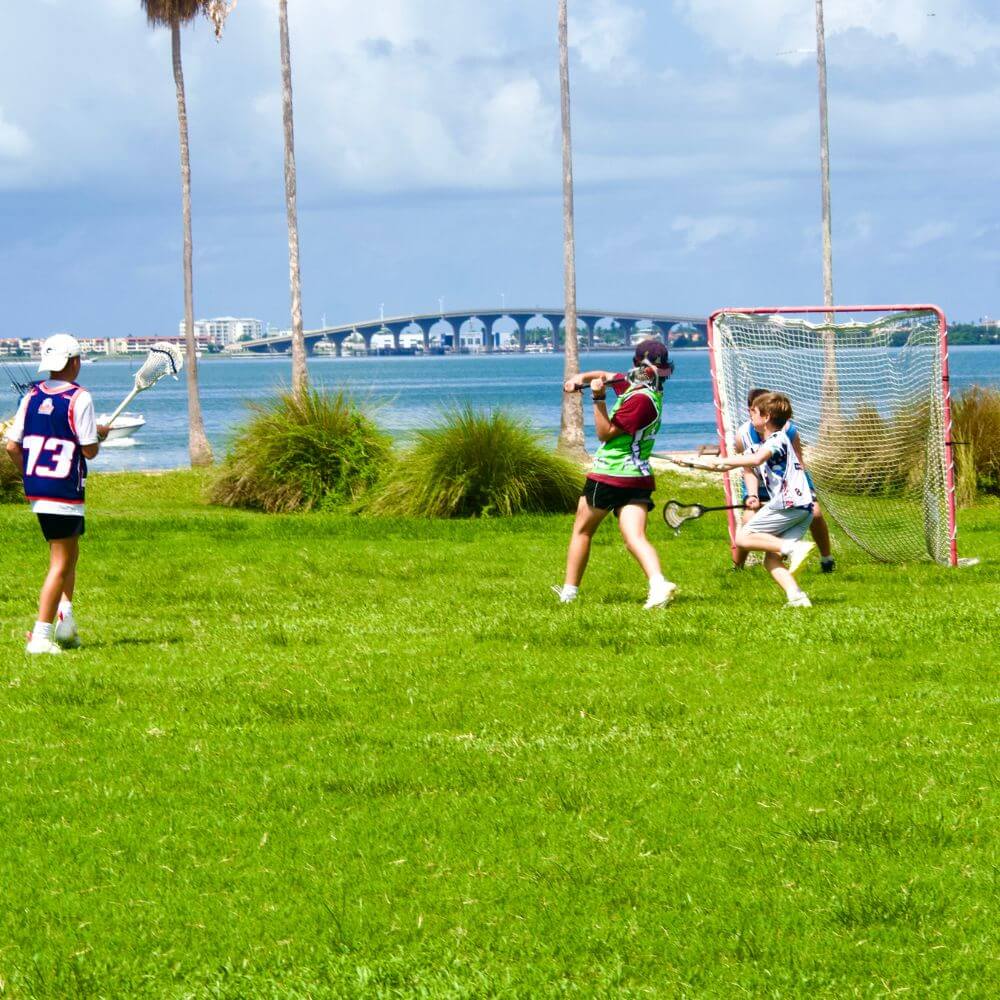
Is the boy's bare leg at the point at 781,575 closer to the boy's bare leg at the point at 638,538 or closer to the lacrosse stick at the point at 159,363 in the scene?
the boy's bare leg at the point at 638,538

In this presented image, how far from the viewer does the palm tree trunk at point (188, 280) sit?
2895cm

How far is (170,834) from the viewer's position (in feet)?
16.7

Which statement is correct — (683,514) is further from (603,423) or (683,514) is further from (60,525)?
(60,525)

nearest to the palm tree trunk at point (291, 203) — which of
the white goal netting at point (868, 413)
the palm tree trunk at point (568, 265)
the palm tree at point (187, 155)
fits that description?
the palm tree at point (187, 155)

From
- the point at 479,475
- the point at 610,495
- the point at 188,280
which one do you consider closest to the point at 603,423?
the point at 610,495

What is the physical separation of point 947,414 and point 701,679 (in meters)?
5.45

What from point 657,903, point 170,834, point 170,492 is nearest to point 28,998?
point 170,834

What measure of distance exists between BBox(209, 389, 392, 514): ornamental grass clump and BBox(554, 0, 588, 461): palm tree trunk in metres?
8.45

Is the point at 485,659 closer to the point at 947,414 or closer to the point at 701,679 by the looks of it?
the point at 701,679

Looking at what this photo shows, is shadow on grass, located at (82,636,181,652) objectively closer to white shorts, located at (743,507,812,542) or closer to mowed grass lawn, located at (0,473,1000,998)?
mowed grass lawn, located at (0,473,1000,998)

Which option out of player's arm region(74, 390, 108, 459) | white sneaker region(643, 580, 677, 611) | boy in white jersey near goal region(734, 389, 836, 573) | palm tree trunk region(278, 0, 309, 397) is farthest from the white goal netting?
palm tree trunk region(278, 0, 309, 397)

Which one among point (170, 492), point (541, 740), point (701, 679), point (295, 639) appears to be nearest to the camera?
point (541, 740)

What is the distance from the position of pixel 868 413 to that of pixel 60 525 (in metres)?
11.6

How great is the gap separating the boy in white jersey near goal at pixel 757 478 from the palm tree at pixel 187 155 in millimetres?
18474
